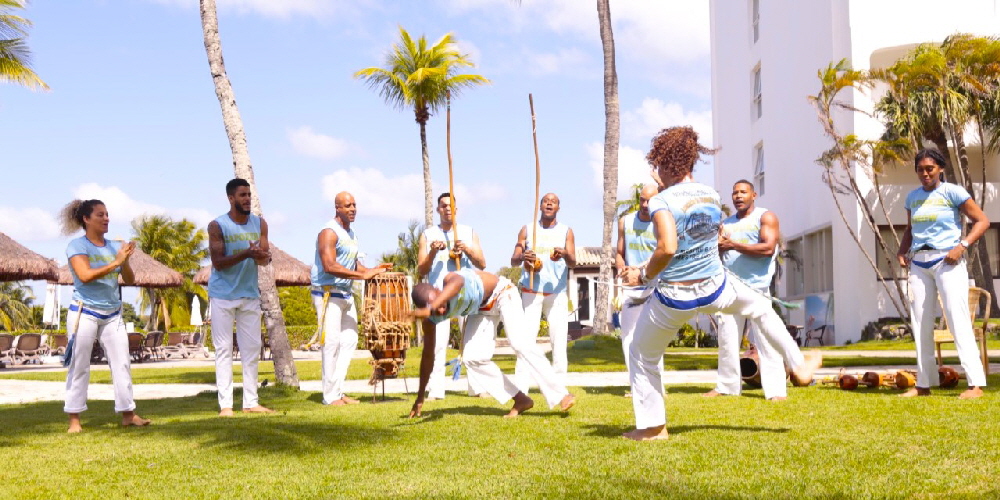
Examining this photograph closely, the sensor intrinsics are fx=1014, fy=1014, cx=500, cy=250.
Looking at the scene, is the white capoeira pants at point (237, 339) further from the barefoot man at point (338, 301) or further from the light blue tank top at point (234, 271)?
the barefoot man at point (338, 301)

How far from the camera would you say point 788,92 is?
3112cm

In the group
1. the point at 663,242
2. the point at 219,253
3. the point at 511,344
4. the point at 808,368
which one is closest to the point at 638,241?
the point at 511,344

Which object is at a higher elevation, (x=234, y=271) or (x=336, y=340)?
(x=234, y=271)

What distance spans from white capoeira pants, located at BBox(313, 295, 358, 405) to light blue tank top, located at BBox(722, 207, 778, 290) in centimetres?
364

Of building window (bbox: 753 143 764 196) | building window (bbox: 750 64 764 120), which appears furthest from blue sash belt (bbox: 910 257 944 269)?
building window (bbox: 750 64 764 120)

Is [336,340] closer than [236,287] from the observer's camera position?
No

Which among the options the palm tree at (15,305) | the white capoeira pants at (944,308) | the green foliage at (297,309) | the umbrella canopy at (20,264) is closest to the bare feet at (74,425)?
the white capoeira pants at (944,308)

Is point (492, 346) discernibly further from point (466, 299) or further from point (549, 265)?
point (549, 265)

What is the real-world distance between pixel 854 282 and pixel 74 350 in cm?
2266

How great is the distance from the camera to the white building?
26.3 meters

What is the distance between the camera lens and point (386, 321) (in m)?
9.14

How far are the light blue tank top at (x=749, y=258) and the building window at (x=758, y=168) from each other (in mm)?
25732

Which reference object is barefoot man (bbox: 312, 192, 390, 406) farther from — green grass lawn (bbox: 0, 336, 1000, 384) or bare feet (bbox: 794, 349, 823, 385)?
green grass lawn (bbox: 0, 336, 1000, 384)

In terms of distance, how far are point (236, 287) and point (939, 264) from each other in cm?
609
